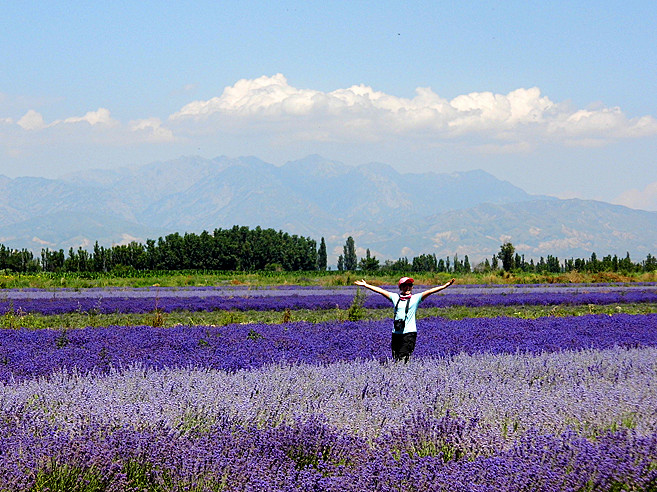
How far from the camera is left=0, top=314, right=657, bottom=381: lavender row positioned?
31.3 ft

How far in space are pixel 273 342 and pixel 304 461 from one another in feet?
20.1

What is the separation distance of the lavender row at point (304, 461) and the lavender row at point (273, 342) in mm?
3592

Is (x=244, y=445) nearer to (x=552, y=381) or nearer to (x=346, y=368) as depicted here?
(x=346, y=368)

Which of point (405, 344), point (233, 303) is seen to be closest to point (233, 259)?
point (233, 303)

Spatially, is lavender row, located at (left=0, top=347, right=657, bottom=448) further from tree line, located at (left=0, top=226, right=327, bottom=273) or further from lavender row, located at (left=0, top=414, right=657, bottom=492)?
tree line, located at (left=0, top=226, right=327, bottom=273)

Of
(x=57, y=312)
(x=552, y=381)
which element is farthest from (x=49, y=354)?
(x=57, y=312)

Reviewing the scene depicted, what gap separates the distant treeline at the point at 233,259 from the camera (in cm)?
6858

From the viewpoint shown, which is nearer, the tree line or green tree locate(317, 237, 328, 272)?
the tree line

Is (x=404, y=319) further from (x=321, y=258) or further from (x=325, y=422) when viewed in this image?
(x=321, y=258)

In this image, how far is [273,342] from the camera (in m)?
11.4

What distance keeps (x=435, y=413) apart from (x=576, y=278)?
154 feet

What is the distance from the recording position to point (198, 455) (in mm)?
4719

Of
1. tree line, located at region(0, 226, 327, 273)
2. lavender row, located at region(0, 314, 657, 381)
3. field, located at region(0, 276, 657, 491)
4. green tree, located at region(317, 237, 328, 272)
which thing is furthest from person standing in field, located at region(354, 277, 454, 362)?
green tree, located at region(317, 237, 328, 272)

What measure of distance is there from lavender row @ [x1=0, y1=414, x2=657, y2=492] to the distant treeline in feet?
175
